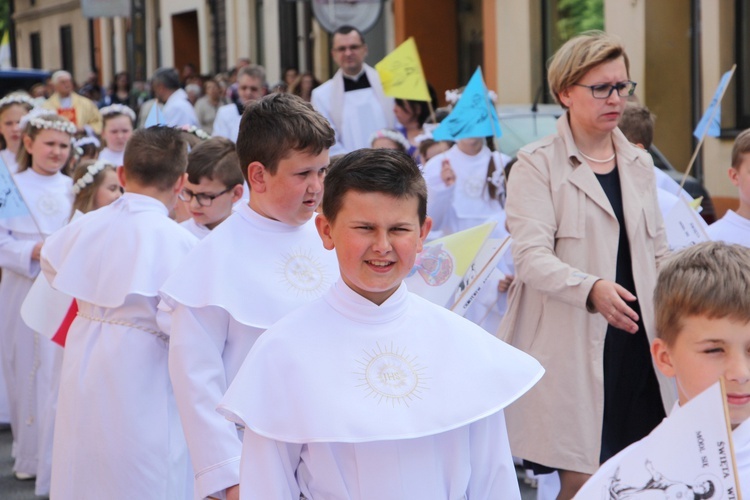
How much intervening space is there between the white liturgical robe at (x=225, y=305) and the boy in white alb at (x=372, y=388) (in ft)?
2.30

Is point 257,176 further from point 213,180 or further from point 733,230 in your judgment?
point 733,230

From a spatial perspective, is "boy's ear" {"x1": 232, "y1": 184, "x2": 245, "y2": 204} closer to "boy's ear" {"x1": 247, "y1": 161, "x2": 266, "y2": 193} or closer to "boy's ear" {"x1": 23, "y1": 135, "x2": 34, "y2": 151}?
"boy's ear" {"x1": 247, "y1": 161, "x2": 266, "y2": 193}

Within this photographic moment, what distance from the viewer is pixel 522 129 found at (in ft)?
37.4

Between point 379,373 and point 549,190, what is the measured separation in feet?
6.89

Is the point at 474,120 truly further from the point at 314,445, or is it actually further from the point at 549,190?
the point at 314,445

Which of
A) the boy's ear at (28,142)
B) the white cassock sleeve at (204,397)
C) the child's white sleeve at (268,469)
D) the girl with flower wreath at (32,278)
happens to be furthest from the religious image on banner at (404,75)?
the child's white sleeve at (268,469)

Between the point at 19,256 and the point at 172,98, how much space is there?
620 cm

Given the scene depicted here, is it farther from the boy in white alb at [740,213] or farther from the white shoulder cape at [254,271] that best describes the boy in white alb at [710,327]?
the boy in white alb at [740,213]

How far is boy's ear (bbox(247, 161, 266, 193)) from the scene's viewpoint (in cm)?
399

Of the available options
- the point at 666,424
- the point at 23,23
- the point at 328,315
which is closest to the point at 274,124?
the point at 328,315

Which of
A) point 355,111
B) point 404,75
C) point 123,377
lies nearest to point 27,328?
point 123,377

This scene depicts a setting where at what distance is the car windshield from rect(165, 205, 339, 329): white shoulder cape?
6.88m

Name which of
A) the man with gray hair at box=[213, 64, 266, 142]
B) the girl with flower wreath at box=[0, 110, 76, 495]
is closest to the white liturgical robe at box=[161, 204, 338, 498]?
the girl with flower wreath at box=[0, 110, 76, 495]

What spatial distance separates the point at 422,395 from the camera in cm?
308
